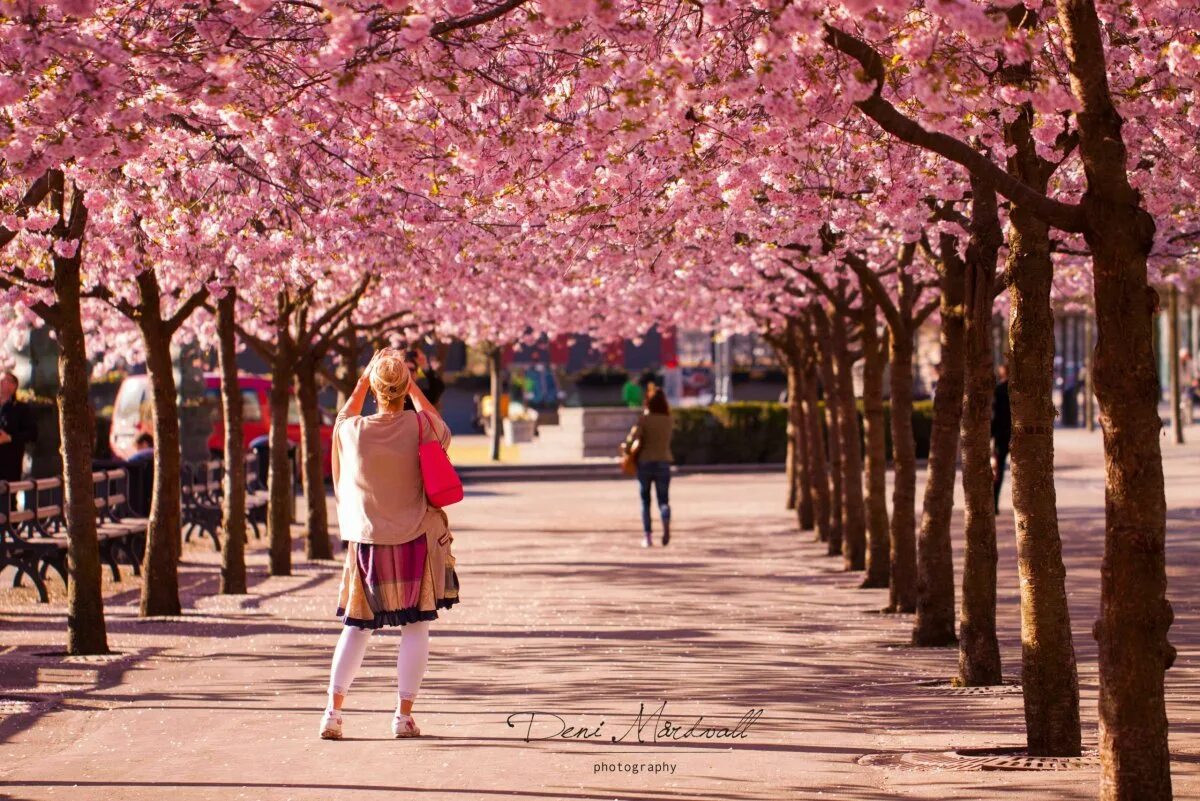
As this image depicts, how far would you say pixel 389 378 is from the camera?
30.1 ft

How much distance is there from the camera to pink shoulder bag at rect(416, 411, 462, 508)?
9133 millimetres

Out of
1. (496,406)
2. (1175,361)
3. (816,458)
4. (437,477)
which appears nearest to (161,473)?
(437,477)

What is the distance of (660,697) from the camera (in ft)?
34.7

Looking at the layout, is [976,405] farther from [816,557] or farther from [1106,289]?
[816,557]

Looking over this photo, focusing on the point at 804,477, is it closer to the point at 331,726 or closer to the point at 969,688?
the point at 969,688

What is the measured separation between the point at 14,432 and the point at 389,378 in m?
10.5

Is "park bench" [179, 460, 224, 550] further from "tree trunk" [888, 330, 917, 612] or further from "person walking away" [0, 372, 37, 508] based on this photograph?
"tree trunk" [888, 330, 917, 612]

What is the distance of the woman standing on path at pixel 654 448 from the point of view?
23.6 metres

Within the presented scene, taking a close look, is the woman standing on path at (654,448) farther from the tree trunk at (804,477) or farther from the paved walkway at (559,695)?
the paved walkway at (559,695)

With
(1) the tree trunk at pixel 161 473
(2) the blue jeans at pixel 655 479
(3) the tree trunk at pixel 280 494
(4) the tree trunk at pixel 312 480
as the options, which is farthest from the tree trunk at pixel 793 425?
(1) the tree trunk at pixel 161 473

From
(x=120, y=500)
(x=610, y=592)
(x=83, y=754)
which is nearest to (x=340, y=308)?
(x=120, y=500)

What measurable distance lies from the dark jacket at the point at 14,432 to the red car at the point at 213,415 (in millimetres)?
10986

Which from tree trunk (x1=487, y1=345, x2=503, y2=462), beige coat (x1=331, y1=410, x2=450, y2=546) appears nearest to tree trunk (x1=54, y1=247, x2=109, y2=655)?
beige coat (x1=331, y1=410, x2=450, y2=546)

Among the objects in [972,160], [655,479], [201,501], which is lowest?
[201,501]
